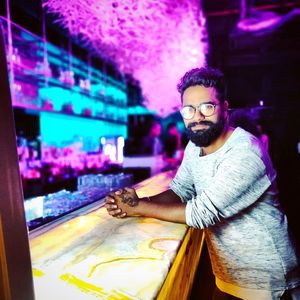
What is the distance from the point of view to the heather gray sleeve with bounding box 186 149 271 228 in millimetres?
1467

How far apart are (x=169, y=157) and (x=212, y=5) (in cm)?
353

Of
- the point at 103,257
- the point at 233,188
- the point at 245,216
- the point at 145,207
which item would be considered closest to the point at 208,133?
the point at 233,188

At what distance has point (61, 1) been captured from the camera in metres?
2.58

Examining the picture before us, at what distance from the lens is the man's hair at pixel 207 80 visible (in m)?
1.69

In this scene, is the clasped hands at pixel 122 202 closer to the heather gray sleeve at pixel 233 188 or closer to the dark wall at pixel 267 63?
the heather gray sleeve at pixel 233 188

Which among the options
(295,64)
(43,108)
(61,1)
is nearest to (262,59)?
(295,64)

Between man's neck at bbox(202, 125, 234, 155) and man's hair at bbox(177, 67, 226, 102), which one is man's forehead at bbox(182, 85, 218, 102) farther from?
man's neck at bbox(202, 125, 234, 155)

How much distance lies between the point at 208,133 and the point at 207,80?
0.97 feet

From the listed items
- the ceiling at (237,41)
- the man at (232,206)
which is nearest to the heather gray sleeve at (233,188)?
the man at (232,206)

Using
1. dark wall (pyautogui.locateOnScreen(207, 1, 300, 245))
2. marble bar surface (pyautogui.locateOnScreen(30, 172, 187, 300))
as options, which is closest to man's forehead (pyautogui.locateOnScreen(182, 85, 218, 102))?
marble bar surface (pyautogui.locateOnScreen(30, 172, 187, 300))

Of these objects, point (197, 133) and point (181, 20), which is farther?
point (181, 20)

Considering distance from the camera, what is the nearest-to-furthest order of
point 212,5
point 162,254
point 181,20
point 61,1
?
point 162,254, point 61,1, point 181,20, point 212,5

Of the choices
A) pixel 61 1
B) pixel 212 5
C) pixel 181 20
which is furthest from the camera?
pixel 212 5

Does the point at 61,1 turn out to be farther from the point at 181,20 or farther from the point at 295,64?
the point at 295,64
